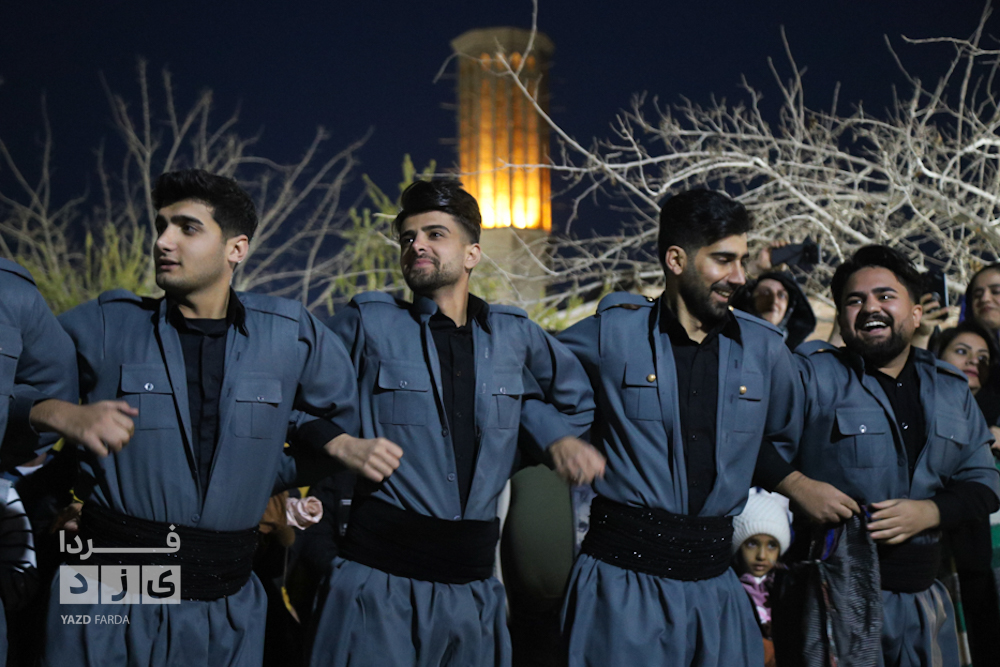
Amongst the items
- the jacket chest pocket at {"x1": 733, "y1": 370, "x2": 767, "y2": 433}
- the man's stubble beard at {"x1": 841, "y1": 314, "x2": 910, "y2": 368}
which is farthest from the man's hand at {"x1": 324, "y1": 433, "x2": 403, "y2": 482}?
the man's stubble beard at {"x1": 841, "y1": 314, "x2": 910, "y2": 368}

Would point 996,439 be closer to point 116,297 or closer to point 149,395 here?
point 149,395

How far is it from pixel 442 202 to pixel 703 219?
2.85 feet

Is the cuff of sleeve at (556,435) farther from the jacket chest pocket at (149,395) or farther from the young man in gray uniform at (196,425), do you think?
the jacket chest pocket at (149,395)

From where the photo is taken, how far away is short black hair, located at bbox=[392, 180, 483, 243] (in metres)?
2.88

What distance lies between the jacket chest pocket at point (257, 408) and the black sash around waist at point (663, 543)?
3.56ft

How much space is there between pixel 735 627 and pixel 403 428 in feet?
3.94

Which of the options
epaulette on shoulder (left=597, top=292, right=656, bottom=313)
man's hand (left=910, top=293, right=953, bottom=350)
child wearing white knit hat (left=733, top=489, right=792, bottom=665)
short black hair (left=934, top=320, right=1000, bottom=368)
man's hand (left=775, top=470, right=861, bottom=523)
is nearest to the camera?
man's hand (left=775, top=470, right=861, bottom=523)

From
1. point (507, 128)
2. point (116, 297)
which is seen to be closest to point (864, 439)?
point (116, 297)

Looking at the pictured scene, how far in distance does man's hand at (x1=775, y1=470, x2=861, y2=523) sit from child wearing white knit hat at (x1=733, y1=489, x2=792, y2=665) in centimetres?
100

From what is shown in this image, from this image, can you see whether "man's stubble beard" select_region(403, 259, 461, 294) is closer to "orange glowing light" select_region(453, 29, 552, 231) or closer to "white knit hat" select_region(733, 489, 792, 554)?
"white knit hat" select_region(733, 489, 792, 554)

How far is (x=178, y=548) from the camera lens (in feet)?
7.64

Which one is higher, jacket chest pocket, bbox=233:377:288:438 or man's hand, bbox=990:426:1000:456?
jacket chest pocket, bbox=233:377:288:438

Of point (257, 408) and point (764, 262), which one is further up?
point (764, 262)

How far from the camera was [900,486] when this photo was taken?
289cm
